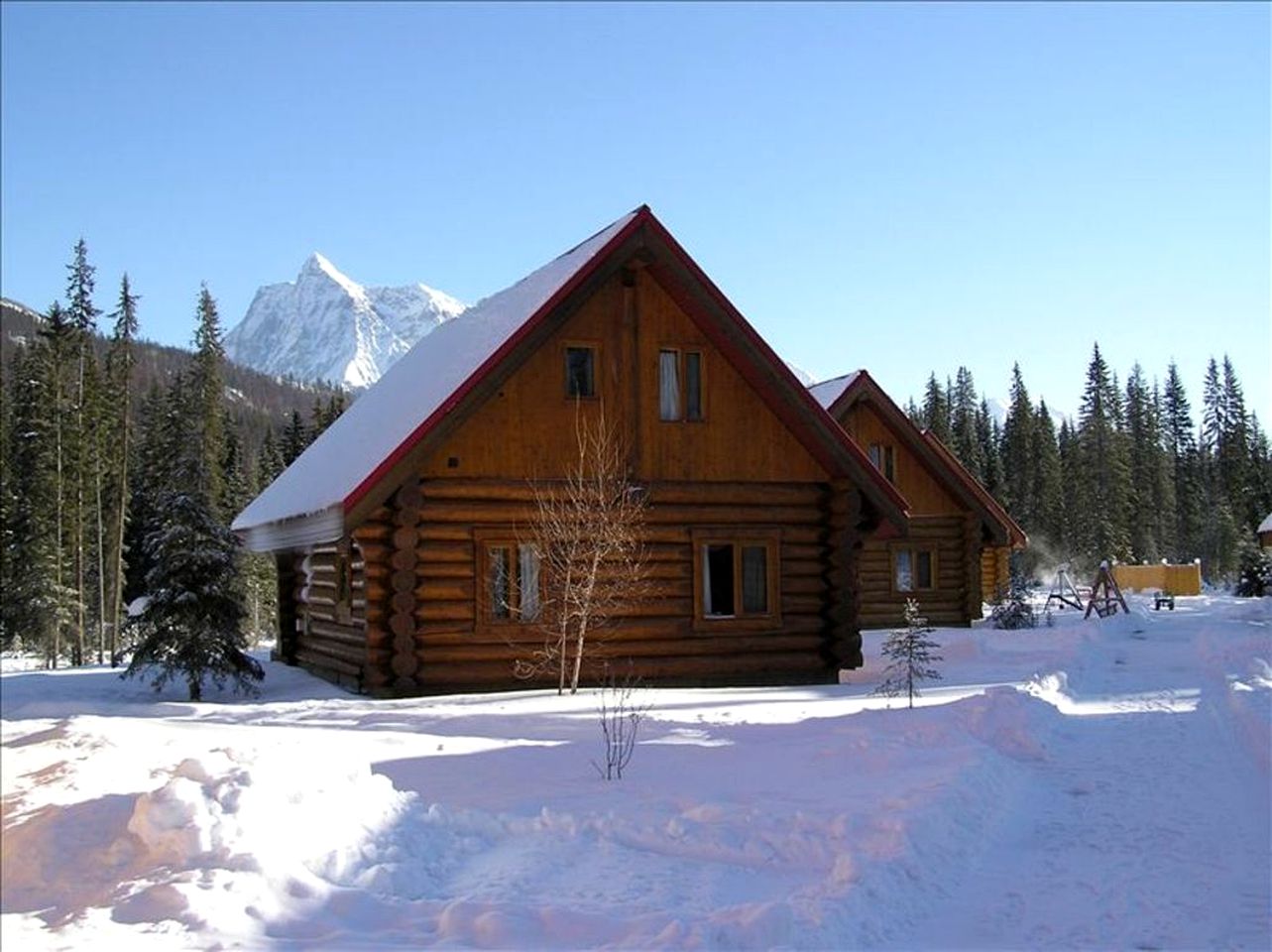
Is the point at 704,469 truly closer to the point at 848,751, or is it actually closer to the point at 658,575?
the point at 658,575

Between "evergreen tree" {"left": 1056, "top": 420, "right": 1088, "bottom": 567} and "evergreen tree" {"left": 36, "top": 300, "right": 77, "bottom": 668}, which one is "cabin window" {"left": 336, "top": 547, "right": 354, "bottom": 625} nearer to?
"evergreen tree" {"left": 36, "top": 300, "right": 77, "bottom": 668}

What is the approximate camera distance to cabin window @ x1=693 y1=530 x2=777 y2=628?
64.5 ft

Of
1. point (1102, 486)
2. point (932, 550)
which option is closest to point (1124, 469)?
point (1102, 486)

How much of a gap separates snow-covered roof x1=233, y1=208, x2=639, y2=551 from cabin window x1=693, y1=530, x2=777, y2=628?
16.7ft

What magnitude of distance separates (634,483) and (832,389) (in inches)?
631

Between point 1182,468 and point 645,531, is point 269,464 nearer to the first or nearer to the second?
point 645,531

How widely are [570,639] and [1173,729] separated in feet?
29.2

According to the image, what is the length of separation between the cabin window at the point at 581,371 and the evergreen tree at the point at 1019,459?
77.0 m

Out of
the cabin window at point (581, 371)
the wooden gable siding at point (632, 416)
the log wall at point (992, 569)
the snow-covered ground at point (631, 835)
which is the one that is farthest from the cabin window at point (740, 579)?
the log wall at point (992, 569)

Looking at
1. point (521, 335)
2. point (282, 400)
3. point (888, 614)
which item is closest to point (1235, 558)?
point (888, 614)

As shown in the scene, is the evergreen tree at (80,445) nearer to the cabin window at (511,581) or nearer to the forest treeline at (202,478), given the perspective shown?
the forest treeline at (202,478)

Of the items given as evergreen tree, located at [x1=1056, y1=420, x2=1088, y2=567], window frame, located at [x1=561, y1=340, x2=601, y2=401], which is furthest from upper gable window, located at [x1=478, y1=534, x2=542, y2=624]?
evergreen tree, located at [x1=1056, y1=420, x2=1088, y2=567]

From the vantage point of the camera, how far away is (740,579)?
784 inches

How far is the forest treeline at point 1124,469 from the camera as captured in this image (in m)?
77.6
